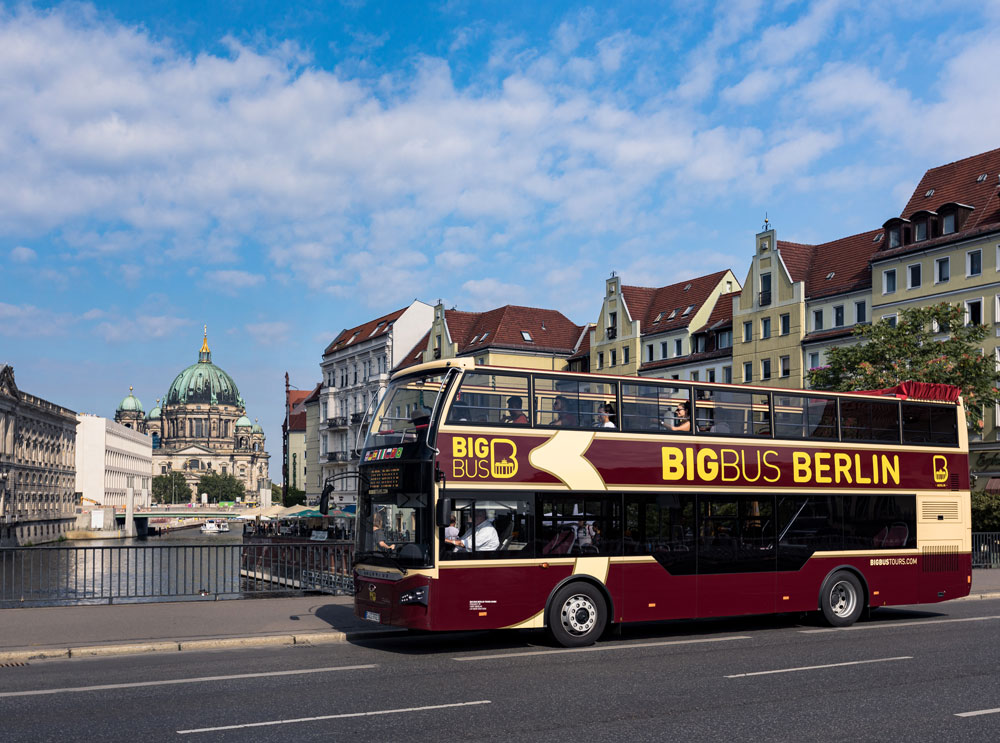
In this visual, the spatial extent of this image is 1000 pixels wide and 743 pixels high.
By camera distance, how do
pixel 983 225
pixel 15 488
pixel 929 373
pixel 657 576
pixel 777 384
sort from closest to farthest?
1. pixel 657 576
2. pixel 929 373
3. pixel 983 225
4. pixel 777 384
5. pixel 15 488

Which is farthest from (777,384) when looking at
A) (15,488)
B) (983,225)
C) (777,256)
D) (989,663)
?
(15,488)

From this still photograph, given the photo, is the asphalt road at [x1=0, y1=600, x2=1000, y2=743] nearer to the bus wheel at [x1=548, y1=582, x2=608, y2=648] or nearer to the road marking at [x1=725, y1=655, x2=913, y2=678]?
the road marking at [x1=725, y1=655, x2=913, y2=678]

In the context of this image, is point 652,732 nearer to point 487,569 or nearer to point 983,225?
point 487,569

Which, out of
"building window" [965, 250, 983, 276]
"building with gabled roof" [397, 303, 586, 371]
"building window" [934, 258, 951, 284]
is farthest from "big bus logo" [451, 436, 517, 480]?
"building with gabled roof" [397, 303, 586, 371]

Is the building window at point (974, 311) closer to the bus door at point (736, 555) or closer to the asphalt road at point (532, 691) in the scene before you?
the asphalt road at point (532, 691)

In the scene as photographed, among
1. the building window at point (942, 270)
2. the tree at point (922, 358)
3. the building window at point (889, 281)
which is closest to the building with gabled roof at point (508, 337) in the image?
the building window at point (889, 281)

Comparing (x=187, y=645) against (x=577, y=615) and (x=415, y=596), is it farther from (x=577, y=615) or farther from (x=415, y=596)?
(x=577, y=615)

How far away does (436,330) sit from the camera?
95438mm

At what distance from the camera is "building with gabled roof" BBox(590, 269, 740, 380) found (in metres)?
73.4

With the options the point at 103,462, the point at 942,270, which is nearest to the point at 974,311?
the point at 942,270

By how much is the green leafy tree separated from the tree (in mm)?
5331

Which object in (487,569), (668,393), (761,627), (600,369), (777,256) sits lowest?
(761,627)

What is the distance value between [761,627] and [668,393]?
475 centimetres

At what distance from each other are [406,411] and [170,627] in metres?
5.49
